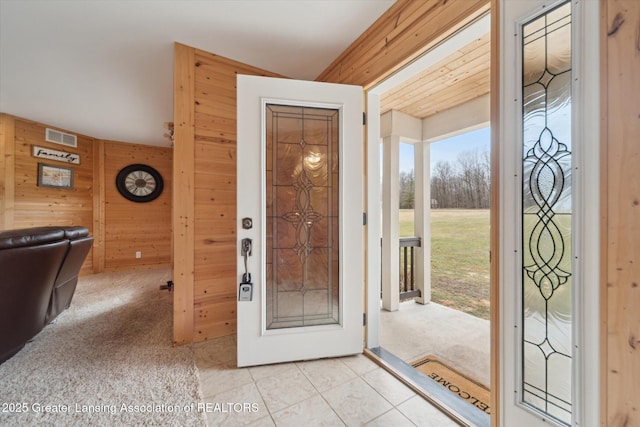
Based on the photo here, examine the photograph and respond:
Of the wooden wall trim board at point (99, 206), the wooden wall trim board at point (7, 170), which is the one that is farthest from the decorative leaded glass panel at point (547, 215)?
the wooden wall trim board at point (99, 206)

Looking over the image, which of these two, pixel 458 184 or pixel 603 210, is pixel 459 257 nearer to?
pixel 458 184

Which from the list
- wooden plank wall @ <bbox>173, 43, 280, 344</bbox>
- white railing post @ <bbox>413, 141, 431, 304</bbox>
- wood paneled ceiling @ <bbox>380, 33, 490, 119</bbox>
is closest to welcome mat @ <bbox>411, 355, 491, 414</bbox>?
white railing post @ <bbox>413, 141, 431, 304</bbox>

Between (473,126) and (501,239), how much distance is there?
219 centimetres

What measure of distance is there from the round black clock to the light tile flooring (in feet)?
14.2

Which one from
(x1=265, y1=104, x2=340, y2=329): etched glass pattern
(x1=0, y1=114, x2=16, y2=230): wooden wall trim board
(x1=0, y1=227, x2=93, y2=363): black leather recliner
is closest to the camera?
(x1=0, y1=227, x2=93, y2=363): black leather recliner

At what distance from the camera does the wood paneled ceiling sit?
2.03 m

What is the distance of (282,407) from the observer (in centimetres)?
141

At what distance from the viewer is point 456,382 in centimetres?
178

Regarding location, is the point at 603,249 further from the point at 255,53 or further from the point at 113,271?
the point at 113,271

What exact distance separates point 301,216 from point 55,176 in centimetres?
475

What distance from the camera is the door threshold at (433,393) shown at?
1332mm

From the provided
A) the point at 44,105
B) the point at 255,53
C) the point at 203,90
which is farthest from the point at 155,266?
the point at 255,53

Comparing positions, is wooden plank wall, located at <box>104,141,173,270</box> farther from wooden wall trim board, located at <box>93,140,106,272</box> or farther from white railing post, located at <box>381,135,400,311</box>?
white railing post, located at <box>381,135,400,311</box>

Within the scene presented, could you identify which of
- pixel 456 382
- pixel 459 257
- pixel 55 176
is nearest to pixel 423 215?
pixel 459 257
